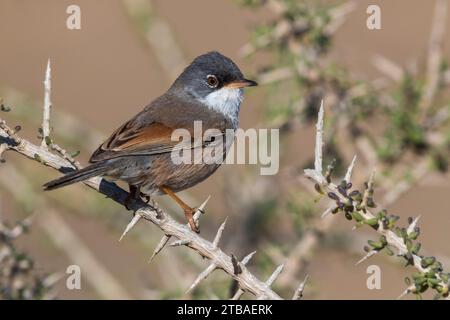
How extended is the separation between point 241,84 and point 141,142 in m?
0.97

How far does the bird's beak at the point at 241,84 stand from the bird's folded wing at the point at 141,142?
59 centimetres

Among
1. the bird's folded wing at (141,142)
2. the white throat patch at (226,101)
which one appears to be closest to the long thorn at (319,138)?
the bird's folded wing at (141,142)

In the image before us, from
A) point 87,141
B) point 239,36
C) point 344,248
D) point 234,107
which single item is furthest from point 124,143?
point 239,36

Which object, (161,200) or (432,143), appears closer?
(432,143)

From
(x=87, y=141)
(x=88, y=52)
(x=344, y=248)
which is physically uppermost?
(x=88, y=52)

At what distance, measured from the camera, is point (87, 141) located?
6.14 m

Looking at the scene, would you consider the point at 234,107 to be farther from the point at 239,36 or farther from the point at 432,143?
the point at 239,36

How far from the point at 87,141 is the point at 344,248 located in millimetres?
2069

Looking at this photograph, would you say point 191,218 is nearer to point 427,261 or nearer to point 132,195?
point 132,195

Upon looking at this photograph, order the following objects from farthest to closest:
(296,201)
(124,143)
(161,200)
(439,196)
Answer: (439,196), (161,200), (296,201), (124,143)

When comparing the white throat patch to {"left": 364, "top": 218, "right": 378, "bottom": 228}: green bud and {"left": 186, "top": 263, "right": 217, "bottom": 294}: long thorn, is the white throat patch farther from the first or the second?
{"left": 364, "top": 218, "right": 378, "bottom": 228}: green bud

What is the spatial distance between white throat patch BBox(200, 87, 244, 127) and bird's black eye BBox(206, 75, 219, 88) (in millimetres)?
54

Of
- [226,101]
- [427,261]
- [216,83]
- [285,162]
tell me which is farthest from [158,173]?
[427,261]

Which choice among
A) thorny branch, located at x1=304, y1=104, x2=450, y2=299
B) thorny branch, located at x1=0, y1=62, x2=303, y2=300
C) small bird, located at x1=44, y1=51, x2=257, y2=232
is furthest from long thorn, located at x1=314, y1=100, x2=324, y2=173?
small bird, located at x1=44, y1=51, x2=257, y2=232
